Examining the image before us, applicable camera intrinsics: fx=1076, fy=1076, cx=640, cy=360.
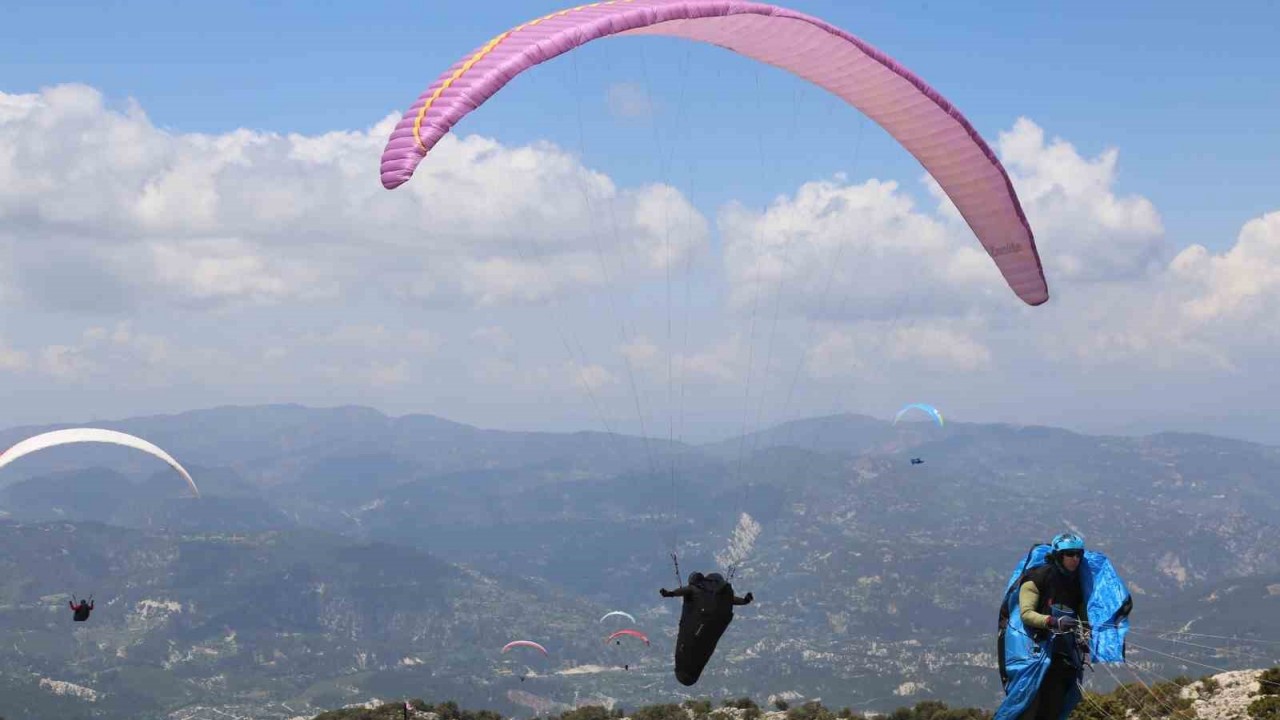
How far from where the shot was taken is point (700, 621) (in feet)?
65.7

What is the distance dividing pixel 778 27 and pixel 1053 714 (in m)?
12.5

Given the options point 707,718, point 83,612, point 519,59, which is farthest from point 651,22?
point 83,612

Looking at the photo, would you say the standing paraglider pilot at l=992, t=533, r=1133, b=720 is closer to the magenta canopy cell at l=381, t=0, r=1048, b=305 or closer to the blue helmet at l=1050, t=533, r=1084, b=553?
the blue helmet at l=1050, t=533, r=1084, b=553

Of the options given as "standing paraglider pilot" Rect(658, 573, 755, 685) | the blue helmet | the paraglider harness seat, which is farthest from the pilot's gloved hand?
the paraglider harness seat

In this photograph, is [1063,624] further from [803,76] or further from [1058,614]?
[803,76]

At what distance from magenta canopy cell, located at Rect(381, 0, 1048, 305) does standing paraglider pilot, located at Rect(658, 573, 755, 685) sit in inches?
368

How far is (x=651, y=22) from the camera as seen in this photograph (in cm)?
1736

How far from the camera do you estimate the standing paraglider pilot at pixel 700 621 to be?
20.0 m

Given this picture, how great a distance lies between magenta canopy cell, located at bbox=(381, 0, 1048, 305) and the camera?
15.2m

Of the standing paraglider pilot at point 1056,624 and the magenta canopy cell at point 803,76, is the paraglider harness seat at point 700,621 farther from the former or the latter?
the magenta canopy cell at point 803,76

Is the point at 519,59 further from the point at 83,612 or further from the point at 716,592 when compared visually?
the point at 83,612

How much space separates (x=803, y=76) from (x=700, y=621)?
10929mm

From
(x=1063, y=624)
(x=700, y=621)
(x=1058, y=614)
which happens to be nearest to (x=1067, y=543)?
(x=1058, y=614)

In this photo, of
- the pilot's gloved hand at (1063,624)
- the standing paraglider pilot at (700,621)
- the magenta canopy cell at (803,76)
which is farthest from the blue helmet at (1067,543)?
the magenta canopy cell at (803,76)
